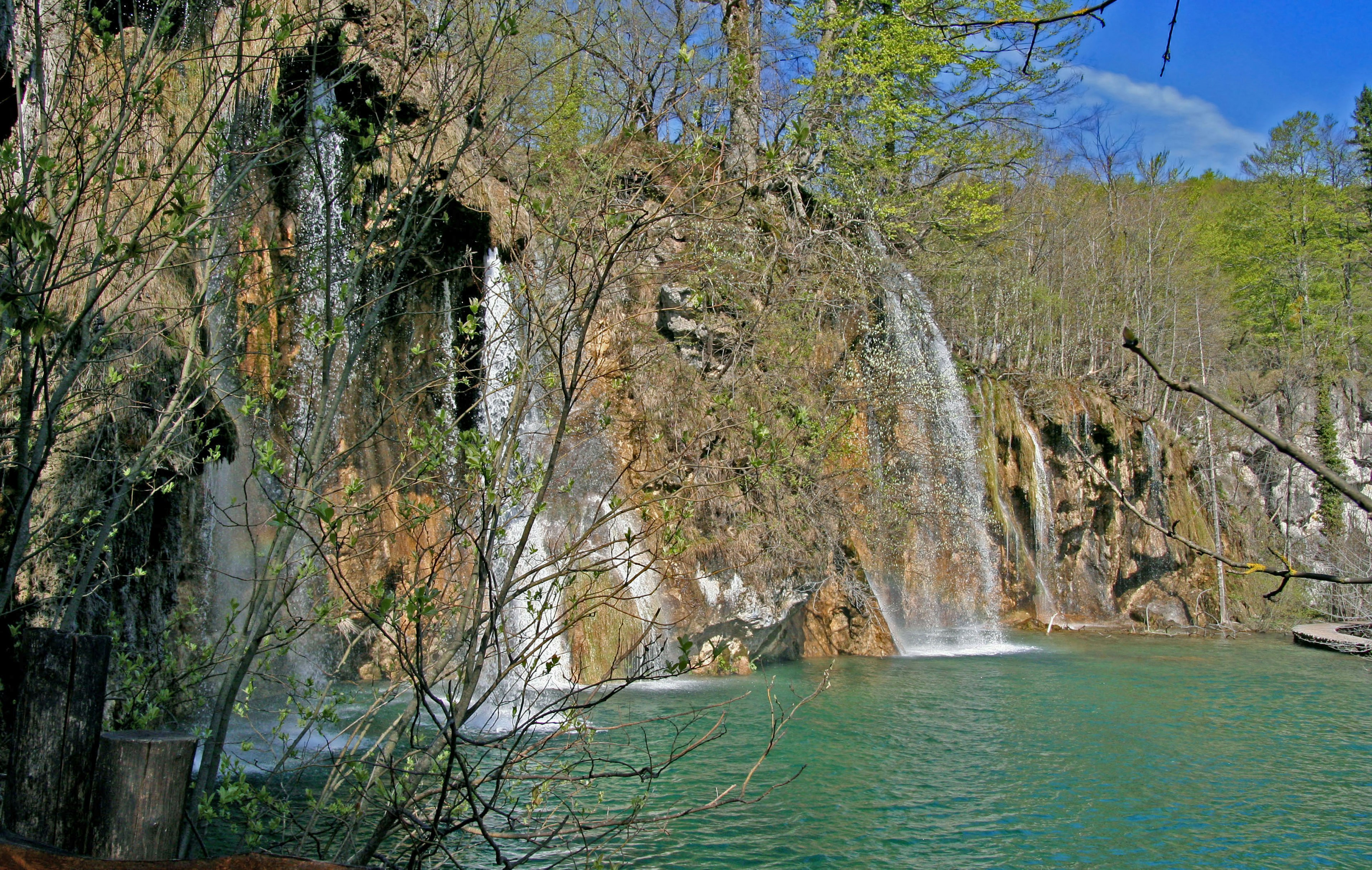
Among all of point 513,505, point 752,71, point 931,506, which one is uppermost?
point 752,71

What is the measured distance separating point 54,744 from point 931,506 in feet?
49.5

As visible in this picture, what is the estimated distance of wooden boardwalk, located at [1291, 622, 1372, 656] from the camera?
1588 centimetres

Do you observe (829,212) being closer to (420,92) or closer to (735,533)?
(735,533)

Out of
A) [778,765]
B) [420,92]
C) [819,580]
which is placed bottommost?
[778,765]

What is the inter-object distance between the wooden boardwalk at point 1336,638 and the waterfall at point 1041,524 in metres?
4.26

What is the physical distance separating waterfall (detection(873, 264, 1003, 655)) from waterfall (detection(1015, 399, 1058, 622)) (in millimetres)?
2224

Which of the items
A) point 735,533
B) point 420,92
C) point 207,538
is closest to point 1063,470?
point 735,533

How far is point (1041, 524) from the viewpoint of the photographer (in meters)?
19.0

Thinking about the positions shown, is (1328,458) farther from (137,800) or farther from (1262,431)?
(137,800)

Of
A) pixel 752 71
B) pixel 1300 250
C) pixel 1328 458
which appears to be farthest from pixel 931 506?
pixel 1300 250

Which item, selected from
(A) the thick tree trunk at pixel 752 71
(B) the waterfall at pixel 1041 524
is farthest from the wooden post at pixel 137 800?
(B) the waterfall at pixel 1041 524

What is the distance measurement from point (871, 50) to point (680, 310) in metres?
6.31

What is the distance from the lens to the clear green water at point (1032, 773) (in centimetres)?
609

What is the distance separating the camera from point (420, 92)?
33.6 feet
